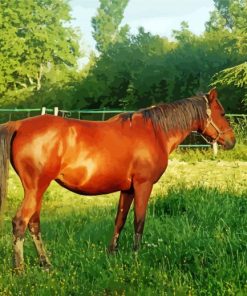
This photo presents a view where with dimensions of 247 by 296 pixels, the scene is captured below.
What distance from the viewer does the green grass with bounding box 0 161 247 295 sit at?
4934 millimetres

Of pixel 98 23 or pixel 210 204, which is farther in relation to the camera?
pixel 98 23

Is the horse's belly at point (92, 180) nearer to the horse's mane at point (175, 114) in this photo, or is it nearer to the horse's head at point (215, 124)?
the horse's mane at point (175, 114)

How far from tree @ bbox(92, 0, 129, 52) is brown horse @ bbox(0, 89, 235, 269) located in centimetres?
7276

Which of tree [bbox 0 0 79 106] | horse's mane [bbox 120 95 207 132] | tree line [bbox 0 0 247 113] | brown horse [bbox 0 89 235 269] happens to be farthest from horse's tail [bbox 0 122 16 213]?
tree [bbox 0 0 79 106]

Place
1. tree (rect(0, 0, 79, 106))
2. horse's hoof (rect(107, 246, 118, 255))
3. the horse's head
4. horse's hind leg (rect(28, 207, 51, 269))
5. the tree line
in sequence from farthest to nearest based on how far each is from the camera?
tree (rect(0, 0, 79, 106)) → the tree line → the horse's head → horse's hoof (rect(107, 246, 118, 255)) → horse's hind leg (rect(28, 207, 51, 269))

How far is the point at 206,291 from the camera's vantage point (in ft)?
15.4

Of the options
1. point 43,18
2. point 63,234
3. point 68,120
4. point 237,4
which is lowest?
point 63,234

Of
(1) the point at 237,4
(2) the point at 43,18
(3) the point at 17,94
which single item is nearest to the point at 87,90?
(3) the point at 17,94

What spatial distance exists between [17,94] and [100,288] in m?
41.2

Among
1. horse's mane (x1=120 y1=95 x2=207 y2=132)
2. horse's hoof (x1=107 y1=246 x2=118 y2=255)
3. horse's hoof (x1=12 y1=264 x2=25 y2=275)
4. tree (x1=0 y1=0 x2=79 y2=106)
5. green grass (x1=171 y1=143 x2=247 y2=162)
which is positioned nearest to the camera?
horse's hoof (x1=12 y1=264 x2=25 y2=275)

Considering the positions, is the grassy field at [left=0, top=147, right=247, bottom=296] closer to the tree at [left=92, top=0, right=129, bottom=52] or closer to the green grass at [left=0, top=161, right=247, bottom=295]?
the green grass at [left=0, top=161, right=247, bottom=295]

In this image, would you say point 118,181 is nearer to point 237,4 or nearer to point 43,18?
point 43,18

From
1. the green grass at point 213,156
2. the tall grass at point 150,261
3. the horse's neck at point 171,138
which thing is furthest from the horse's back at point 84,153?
the green grass at point 213,156

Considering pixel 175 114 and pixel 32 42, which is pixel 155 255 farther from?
pixel 32 42
